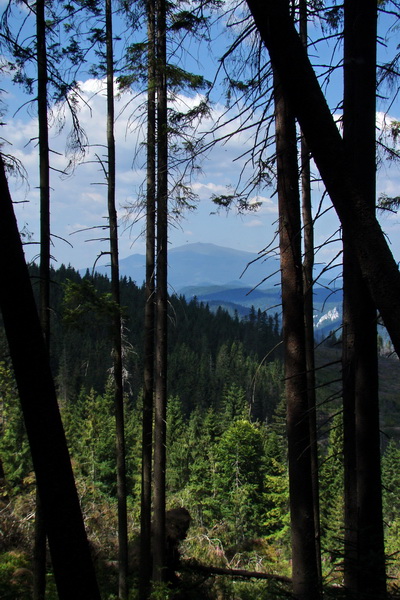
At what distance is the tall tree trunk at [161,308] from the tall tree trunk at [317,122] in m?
5.48

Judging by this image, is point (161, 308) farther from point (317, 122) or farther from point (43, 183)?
point (317, 122)

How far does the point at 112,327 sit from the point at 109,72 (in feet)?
17.6

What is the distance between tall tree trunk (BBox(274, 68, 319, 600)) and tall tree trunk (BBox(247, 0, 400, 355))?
1181 mm

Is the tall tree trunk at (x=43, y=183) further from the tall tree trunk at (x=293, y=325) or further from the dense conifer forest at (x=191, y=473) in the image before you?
the tall tree trunk at (x=293, y=325)

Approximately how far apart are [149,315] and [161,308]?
1002 millimetres

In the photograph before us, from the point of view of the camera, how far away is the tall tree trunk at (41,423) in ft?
8.71

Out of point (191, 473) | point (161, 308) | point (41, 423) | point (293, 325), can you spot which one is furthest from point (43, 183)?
A: point (191, 473)

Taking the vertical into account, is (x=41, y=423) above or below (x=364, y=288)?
below

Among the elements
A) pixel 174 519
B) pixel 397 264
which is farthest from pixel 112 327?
pixel 397 264

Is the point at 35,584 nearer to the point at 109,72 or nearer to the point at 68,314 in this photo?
the point at 68,314

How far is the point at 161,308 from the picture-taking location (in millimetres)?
8773

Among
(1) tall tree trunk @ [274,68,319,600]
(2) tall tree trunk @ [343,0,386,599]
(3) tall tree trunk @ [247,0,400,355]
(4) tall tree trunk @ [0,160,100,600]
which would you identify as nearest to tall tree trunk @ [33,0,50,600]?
(1) tall tree trunk @ [274,68,319,600]

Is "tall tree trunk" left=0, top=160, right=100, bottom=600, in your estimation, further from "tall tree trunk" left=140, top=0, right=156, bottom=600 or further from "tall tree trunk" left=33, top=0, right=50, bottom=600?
"tall tree trunk" left=140, top=0, right=156, bottom=600

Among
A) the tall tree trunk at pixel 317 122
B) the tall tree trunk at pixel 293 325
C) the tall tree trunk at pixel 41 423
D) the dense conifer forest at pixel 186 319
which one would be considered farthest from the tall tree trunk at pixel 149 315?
the tall tree trunk at pixel 41 423
